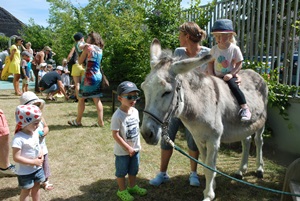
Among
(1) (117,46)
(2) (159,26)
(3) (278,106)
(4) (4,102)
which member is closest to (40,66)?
(4) (4,102)

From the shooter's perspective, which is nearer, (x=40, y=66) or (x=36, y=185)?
(x=36, y=185)

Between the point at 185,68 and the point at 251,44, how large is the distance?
382 cm

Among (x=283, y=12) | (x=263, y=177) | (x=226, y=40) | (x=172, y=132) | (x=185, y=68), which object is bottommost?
(x=263, y=177)

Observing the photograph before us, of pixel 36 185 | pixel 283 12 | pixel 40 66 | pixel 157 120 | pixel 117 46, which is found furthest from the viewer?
pixel 40 66

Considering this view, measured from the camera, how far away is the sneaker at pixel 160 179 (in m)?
3.81

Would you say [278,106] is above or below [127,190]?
above

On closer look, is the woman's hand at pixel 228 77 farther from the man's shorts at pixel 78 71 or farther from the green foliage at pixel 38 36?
the green foliage at pixel 38 36

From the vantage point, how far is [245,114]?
130 inches

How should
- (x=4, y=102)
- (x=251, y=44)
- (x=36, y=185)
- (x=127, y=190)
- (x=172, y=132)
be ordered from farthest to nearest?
(x=4, y=102), (x=251, y=44), (x=172, y=132), (x=127, y=190), (x=36, y=185)

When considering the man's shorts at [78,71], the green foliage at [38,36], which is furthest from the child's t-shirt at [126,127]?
the green foliage at [38,36]

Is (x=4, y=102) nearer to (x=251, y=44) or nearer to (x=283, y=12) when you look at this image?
(x=251, y=44)

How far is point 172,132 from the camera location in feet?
12.6

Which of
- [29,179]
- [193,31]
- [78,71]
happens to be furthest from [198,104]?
[78,71]

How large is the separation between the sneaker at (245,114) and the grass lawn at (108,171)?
112 cm
